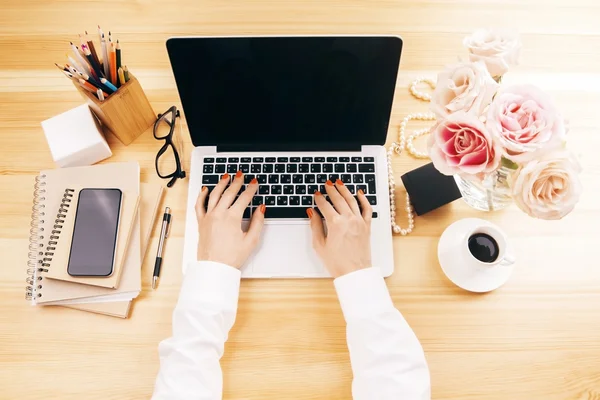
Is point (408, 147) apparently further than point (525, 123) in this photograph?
Yes

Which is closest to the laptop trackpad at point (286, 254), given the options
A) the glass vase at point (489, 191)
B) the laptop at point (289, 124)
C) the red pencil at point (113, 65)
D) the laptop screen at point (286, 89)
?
the laptop at point (289, 124)

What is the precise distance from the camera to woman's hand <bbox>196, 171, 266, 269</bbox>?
77 centimetres

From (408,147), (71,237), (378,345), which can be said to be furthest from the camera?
(408,147)

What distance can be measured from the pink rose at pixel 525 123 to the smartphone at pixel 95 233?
67cm

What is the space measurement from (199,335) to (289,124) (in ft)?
1.38

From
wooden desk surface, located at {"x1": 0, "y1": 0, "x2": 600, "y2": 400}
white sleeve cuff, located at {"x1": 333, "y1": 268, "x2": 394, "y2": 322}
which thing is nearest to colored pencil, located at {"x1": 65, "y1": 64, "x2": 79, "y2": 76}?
wooden desk surface, located at {"x1": 0, "y1": 0, "x2": 600, "y2": 400}

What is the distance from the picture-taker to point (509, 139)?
555 mm

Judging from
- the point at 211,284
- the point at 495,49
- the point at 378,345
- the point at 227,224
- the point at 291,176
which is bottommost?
the point at 378,345

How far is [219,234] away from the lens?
0.78m

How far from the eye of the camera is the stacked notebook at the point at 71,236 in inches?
30.3

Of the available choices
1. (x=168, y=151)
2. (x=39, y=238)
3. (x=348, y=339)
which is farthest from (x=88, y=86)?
(x=348, y=339)

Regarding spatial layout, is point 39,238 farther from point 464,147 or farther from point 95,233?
point 464,147

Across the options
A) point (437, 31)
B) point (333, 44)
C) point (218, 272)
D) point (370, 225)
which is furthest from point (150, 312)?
point (437, 31)

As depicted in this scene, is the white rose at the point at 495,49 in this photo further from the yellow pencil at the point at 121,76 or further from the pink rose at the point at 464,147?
the yellow pencil at the point at 121,76
